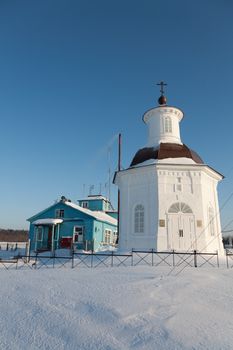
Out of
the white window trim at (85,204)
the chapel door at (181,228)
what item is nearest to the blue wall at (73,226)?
the chapel door at (181,228)

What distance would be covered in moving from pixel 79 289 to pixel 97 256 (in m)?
8.72

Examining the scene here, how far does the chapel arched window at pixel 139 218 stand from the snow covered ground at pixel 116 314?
27.7 ft

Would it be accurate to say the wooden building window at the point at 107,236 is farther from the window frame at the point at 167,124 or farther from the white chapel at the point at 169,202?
the window frame at the point at 167,124

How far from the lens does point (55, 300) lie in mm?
6391

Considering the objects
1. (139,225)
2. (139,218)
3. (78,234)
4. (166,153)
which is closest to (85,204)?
(78,234)

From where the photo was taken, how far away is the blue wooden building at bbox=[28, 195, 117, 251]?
961 inches

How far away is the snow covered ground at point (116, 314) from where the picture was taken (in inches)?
177

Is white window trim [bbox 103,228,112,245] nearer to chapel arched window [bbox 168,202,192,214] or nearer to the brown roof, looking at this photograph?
the brown roof

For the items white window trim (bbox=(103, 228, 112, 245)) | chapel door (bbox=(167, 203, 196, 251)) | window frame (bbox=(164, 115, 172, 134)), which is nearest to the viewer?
chapel door (bbox=(167, 203, 196, 251))

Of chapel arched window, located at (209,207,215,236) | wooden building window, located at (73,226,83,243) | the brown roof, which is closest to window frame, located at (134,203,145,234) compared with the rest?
the brown roof

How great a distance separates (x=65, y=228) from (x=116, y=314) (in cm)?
2045

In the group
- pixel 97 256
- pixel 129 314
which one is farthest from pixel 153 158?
pixel 129 314

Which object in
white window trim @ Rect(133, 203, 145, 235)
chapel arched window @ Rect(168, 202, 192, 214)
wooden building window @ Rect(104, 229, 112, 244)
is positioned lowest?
wooden building window @ Rect(104, 229, 112, 244)

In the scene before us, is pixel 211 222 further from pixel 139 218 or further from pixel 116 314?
pixel 116 314
